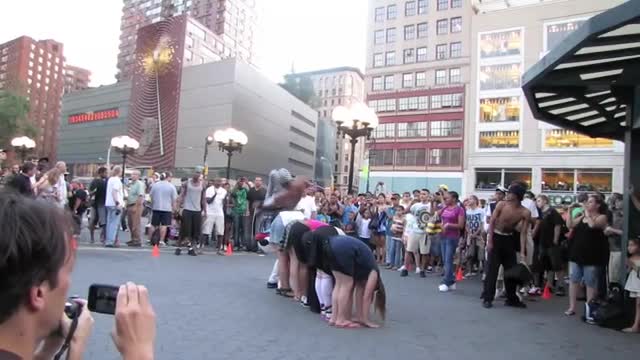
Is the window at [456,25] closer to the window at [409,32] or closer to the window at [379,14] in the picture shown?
the window at [409,32]

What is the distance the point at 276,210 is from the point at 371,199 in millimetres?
5812

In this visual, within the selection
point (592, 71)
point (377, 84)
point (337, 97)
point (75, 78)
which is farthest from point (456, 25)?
point (75, 78)

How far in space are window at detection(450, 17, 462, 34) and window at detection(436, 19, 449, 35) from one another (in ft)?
1.86

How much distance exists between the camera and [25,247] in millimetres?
1094

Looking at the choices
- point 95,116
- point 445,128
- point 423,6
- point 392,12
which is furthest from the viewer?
point 95,116

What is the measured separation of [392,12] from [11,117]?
44.2 meters

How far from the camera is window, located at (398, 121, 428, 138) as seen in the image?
5825 centimetres

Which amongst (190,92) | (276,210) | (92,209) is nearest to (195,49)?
(190,92)

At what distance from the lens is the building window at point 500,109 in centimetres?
4672

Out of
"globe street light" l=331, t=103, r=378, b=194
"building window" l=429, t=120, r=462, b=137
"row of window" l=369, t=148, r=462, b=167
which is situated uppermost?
"building window" l=429, t=120, r=462, b=137

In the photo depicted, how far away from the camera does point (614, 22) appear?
4664mm

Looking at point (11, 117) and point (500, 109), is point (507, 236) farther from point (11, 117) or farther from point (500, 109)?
point (11, 117)

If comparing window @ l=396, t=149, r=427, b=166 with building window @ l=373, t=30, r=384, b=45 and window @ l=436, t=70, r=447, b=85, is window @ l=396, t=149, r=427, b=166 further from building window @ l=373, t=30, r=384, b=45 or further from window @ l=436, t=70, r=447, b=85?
building window @ l=373, t=30, r=384, b=45

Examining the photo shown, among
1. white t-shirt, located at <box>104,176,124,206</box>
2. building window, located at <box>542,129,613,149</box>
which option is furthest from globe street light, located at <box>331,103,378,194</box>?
building window, located at <box>542,129,613,149</box>
